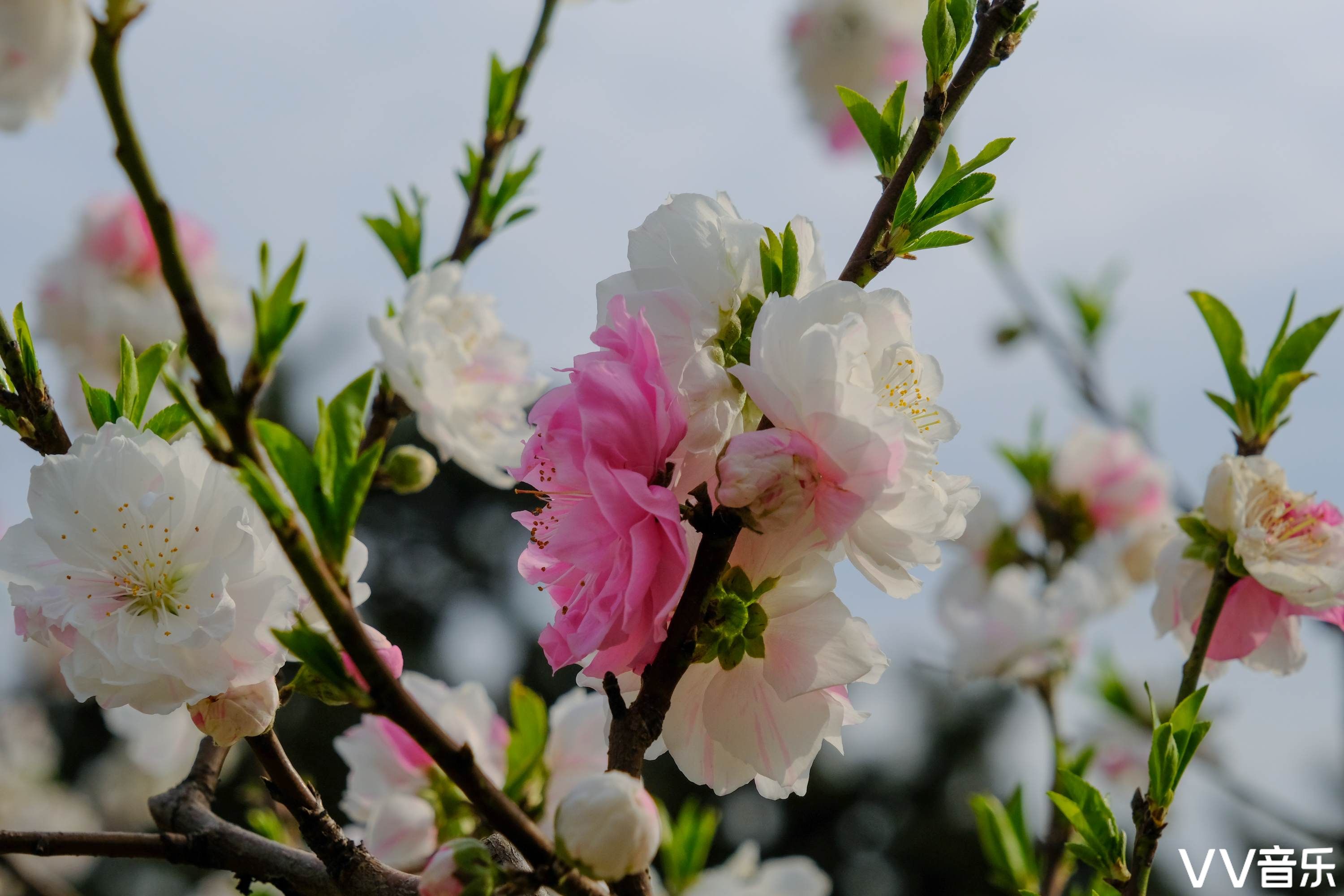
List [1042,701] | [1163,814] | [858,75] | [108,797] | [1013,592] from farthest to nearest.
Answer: [108,797] < [858,75] < [1013,592] < [1042,701] < [1163,814]

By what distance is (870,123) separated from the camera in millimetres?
667

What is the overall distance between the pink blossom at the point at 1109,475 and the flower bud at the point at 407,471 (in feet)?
5.41

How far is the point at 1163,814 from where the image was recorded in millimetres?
735

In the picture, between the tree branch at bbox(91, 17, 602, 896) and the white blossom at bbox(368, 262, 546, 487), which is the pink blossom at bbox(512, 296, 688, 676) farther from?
the white blossom at bbox(368, 262, 546, 487)

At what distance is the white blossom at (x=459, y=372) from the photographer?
3.74 feet

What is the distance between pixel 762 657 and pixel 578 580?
0.11 metres

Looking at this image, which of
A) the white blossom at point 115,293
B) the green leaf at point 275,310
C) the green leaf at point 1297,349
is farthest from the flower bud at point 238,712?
the white blossom at point 115,293

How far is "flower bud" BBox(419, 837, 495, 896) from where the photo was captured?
468 millimetres

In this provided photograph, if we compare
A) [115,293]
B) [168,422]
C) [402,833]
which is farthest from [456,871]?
[115,293]

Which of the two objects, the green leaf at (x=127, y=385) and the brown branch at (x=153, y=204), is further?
the green leaf at (x=127, y=385)

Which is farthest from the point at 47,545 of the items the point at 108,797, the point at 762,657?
the point at 108,797

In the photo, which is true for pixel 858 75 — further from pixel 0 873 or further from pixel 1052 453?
pixel 0 873

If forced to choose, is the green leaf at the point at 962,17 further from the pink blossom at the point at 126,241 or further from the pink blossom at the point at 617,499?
the pink blossom at the point at 126,241

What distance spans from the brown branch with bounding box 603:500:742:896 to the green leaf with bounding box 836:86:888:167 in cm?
26
